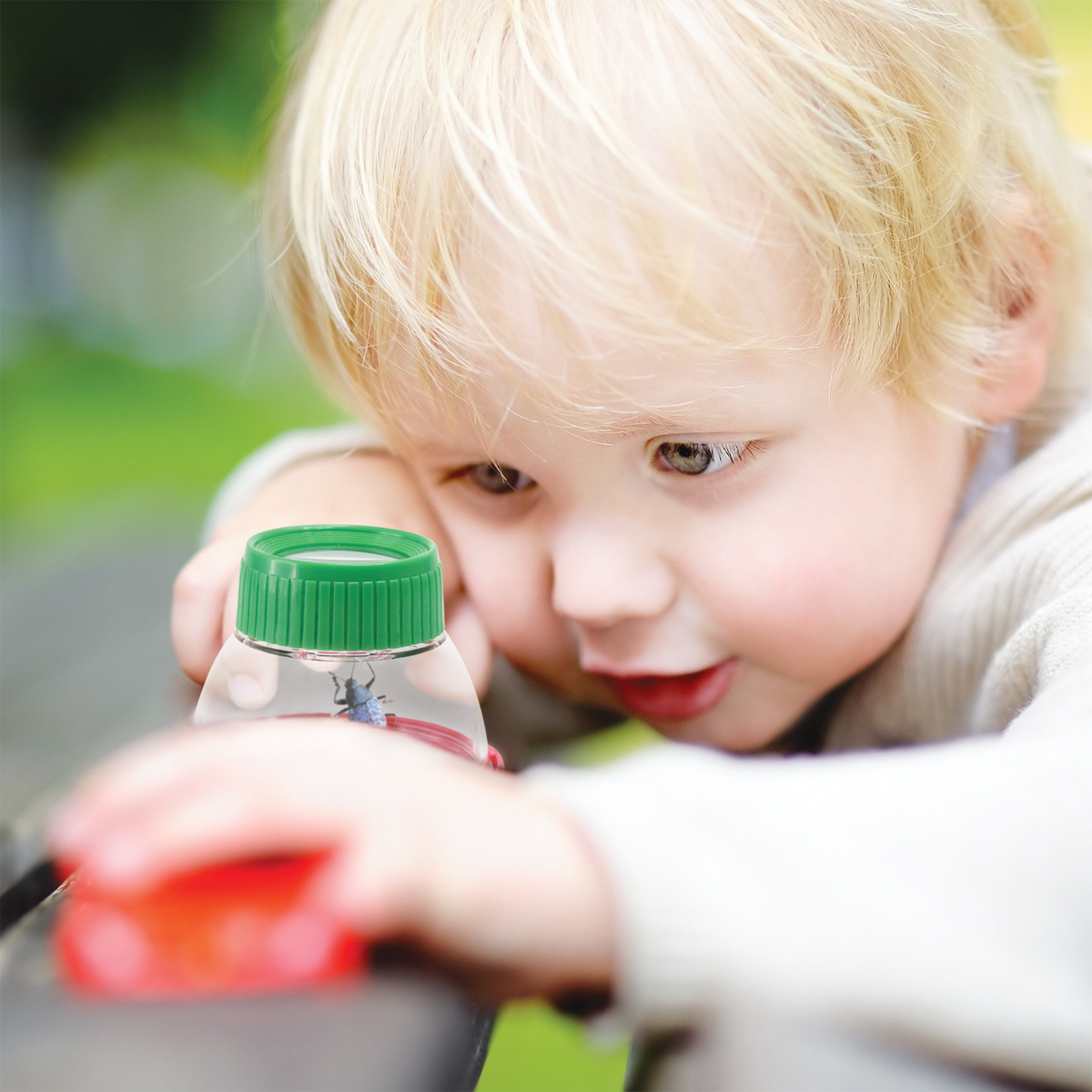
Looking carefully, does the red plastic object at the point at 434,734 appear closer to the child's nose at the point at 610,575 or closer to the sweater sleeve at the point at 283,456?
the child's nose at the point at 610,575

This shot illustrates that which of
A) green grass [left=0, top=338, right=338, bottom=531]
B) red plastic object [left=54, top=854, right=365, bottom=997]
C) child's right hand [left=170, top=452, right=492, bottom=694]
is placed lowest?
green grass [left=0, top=338, right=338, bottom=531]

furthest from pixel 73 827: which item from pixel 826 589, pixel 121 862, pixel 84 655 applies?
pixel 84 655

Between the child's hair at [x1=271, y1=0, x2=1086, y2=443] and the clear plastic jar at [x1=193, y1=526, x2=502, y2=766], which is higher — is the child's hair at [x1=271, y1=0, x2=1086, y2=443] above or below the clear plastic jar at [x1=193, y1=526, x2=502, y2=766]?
above

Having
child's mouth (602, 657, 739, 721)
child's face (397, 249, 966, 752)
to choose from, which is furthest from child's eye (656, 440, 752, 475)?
child's mouth (602, 657, 739, 721)

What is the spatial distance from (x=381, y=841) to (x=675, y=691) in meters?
0.35

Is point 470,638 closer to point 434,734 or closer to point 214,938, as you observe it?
point 434,734

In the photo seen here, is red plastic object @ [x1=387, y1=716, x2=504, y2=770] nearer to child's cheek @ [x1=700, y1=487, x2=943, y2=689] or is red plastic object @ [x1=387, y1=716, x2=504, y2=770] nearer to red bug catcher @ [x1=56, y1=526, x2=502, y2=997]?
red bug catcher @ [x1=56, y1=526, x2=502, y2=997]

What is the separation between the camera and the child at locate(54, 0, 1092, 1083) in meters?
0.27

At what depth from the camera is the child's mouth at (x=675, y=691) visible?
58cm

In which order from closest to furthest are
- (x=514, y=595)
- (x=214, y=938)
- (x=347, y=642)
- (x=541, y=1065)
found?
(x=214, y=938)
(x=347, y=642)
(x=514, y=595)
(x=541, y=1065)

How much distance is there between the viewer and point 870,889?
29cm

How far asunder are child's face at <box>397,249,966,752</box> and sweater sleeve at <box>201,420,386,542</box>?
0.48 ft

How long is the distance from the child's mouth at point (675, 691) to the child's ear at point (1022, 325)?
191 mm

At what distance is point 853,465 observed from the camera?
522 mm
